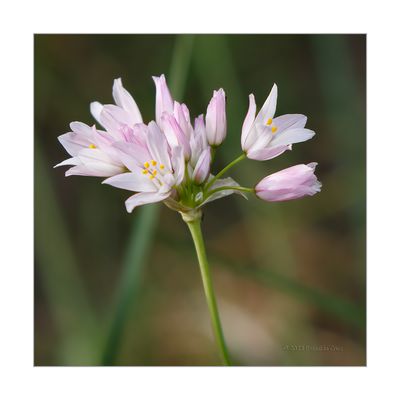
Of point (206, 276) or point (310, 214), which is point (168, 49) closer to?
point (310, 214)

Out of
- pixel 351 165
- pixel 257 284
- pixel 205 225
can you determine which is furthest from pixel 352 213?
pixel 205 225

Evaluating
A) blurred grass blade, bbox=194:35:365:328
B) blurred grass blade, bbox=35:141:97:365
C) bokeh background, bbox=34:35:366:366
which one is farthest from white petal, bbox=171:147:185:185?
blurred grass blade, bbox=194:35:365:328

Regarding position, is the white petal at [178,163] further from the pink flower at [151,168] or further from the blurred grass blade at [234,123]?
the blurred grass blade at [234,123]

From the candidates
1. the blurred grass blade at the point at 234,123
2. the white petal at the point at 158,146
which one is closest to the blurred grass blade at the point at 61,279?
the blurred grass blade at the point at 234,123

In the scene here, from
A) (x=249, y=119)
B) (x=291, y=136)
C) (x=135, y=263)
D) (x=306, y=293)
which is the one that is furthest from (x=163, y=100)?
(x=306, y=293)

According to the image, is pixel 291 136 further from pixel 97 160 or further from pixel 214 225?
pixel 214 225

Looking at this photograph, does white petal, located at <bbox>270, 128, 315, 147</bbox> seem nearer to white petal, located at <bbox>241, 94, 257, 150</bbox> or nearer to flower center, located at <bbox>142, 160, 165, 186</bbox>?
white petal, located at <bbox>241, 94, 257, 150</bbox>
